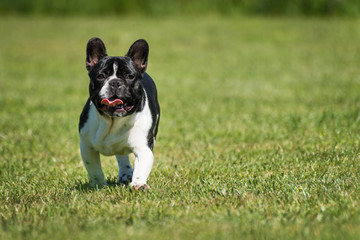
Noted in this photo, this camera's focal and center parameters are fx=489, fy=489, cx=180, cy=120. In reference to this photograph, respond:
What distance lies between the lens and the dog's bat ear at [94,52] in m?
4.73

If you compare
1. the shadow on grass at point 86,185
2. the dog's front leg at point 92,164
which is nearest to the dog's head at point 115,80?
the dog's front leg at point 92,164

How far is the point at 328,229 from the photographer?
3229 millimetres

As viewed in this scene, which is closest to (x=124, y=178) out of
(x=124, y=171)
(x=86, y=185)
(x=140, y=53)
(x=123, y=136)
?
(x=124, y=171)

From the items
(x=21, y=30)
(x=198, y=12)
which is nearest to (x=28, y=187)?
(x=21, y=30)

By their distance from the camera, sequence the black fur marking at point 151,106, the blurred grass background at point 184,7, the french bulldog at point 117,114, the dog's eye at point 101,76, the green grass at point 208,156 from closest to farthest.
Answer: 1. the green grass at point 208,156
2. the french bulldog at point 117,114
3. the dog's eye at point 101,76
4. the black fur marking at point 151,106
5. the blurred grass background at point 184,7

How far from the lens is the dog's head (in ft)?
14.2

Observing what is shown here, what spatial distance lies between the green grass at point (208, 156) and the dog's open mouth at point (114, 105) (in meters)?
0.74

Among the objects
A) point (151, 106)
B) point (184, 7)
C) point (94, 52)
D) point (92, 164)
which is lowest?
point (92, 164)

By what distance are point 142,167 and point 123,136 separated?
35 centimetres

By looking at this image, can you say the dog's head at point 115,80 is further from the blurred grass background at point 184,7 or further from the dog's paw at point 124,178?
the blurred grass background at point 184,7

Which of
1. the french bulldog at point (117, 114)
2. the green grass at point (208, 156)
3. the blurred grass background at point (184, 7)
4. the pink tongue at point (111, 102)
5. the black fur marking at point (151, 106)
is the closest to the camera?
the green grass at point (208, 156)

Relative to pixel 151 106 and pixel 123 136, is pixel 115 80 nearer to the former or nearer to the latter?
pixel 123 136

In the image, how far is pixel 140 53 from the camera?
15.8 ft

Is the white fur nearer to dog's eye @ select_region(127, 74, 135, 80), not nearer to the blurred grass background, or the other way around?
dog's eye @ select_region(127, 74, 135, 80)
